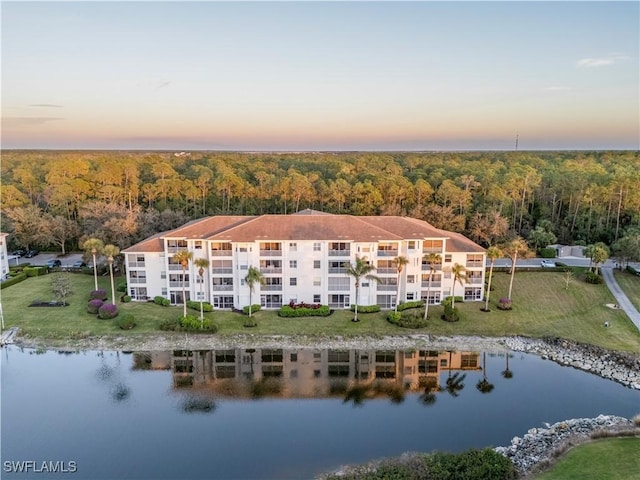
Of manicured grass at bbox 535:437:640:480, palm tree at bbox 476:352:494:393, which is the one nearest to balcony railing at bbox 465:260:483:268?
palm tree at bbox 476:352:494:393

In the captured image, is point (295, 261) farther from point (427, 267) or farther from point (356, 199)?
point (356, 199)

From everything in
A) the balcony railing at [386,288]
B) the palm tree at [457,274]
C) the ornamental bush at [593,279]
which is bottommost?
the ornamental bush at [593,279]

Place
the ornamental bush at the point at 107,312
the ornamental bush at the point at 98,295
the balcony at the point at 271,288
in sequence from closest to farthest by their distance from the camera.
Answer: the ornamental bush at the point at 107,312, the balcony at the point at 271,288, the ornamental bush at the point at 98,295

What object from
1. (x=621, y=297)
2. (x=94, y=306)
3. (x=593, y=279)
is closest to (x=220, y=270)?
(x=94, y=306)

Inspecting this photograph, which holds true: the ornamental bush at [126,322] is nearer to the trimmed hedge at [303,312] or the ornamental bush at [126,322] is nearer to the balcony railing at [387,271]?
the trimmed hedge at [303,312]

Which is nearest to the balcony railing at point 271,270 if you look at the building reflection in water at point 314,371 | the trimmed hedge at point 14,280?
the building reflection in water at point 314,371

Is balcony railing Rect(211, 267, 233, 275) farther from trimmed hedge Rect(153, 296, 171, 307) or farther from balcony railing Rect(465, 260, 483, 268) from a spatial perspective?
balcony railing Rect(465, 260, 483, 268)

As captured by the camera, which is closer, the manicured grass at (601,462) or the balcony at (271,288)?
the manicured grass at (601,462)
